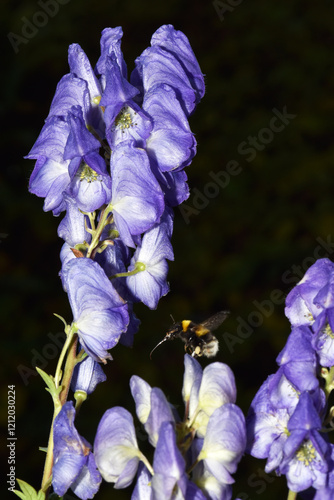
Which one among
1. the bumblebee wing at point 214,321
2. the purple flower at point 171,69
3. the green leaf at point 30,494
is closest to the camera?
the green leaf at point 30,494

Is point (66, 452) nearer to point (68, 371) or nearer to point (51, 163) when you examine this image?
point (68, 371)

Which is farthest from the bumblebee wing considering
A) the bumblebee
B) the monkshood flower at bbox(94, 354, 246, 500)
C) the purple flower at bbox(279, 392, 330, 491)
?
the purple flower at bbox(279, 392, 330, 491)

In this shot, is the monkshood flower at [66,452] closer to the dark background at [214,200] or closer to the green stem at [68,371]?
the green stem at [68,371]

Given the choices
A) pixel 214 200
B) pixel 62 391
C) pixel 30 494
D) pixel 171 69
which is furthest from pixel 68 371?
pixel 214 200

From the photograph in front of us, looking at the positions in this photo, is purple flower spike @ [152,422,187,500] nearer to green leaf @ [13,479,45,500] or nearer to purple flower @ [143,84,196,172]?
green leaf @ [13,479,45,500]

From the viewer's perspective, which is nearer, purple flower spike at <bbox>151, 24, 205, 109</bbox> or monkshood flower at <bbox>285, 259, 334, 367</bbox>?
monkshood flower at <bbox>285, 259, 334, 367</bbox>

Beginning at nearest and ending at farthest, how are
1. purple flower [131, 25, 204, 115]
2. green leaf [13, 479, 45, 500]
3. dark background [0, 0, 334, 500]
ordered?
green leaf [13, 479, 45, 500], purple flower [131, 25, 204, 115], dark background [0, 0, 334, 500]

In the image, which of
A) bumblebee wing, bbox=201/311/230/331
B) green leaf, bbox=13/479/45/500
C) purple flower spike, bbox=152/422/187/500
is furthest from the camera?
bumblebee wing, bbox=201/311/230/331

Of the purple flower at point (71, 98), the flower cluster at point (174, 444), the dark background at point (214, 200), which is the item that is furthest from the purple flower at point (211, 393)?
the dark background at point (214, 200)
